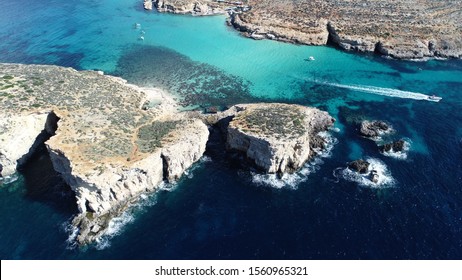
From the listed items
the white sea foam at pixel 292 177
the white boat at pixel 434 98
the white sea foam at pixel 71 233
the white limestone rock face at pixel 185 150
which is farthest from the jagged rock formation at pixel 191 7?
the white sea foam at pixel 71 233

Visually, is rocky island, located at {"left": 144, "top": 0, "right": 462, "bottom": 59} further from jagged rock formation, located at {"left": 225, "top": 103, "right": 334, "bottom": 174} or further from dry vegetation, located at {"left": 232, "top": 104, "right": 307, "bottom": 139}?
jagged rock formation, located at {"left": 225, "top": 103, "right": 334, "bottom": 174}

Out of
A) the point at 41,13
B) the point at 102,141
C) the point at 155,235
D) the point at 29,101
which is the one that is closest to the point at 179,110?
the point at 102,141

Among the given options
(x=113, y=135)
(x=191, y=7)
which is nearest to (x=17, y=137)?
(x=113, y=135)

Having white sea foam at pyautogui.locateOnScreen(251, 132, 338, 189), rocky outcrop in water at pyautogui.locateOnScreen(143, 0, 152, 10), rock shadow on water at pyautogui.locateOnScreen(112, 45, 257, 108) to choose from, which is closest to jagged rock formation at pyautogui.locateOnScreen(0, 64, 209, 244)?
rock shadow on water at pyautogui.locateOnScreen(112, 45, 257, 108)

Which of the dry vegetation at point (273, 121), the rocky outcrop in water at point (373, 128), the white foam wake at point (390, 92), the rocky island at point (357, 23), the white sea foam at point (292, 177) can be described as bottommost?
the white sea foam at point (292, 177)

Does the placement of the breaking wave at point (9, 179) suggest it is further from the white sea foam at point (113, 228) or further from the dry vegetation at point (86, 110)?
the white sea foam at point (113, 228)
